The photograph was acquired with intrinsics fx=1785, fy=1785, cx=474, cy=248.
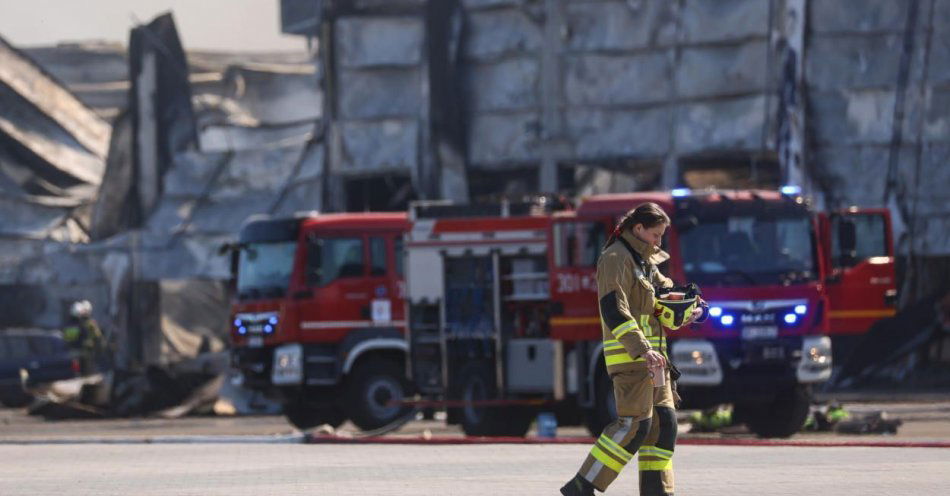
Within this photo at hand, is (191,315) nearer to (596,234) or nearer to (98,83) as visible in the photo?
(98,83)

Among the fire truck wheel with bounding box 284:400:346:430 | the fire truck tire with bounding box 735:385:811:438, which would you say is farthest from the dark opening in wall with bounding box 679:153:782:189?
the fire truck tire with bounding box 735:385:811:438

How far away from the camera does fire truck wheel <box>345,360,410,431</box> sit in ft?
73.2

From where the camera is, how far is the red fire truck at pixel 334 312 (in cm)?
2250

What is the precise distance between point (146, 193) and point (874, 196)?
56.3 ft

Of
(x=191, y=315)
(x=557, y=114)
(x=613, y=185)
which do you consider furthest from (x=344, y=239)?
(x=191, y=315)

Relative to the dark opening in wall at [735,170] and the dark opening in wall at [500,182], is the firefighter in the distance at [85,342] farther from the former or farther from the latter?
the dark opening in wall at [735,170]

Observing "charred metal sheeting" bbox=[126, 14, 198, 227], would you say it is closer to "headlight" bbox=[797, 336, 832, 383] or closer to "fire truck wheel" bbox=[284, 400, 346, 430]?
"fire truck wheel" bbox=[284, 400, 346, 430]

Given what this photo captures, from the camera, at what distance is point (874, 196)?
33.6m

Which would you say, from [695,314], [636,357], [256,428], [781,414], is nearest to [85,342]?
[256,428]

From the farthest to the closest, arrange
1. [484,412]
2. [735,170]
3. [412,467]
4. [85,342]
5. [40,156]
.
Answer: [40,156], [735,170], [85,342], [484,412], [412,467]

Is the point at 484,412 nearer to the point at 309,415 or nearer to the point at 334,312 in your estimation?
the point at 334,312

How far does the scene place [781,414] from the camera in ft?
61.9

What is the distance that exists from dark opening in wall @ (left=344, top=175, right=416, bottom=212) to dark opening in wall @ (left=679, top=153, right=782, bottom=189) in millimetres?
5949

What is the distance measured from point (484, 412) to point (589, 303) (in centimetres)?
211
